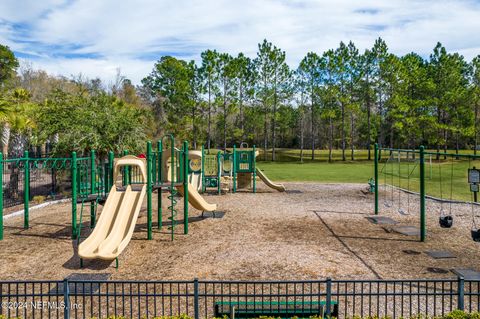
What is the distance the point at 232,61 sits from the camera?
52.2 m

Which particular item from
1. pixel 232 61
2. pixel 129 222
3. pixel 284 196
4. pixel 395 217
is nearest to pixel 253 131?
pixel 232 61

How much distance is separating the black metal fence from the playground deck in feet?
2.63

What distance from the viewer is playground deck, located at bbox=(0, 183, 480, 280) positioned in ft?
26.8

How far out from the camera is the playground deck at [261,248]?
818cm

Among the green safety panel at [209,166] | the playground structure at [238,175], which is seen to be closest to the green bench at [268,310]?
the playground structure at [238,175]

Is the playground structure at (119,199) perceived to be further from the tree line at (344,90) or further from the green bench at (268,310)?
the tree line at (344,90)

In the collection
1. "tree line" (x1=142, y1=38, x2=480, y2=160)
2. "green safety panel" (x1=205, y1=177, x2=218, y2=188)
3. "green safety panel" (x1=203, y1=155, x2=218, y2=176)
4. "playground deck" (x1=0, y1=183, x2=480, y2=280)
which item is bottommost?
"playground deck" (x1=0, y1=183, x2=480, y2=280)

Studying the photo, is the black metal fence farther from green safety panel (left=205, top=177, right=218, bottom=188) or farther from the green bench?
green safety panel (left=205, top=177, right=218, bottom=188)

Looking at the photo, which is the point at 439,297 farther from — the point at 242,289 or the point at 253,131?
the point at 253,131

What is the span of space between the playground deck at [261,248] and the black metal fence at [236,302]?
0.80m

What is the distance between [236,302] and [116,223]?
4.95 meters

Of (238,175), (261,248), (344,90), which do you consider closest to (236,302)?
(261,248)

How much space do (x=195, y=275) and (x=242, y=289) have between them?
4.18 ft

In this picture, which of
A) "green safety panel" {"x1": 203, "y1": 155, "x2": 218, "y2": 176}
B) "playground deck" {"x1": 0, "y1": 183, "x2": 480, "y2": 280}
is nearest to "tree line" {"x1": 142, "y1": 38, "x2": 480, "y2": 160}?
"green safety panel" {"x1": 203, "y1": 155, "x2": 218, "y2": 176}
